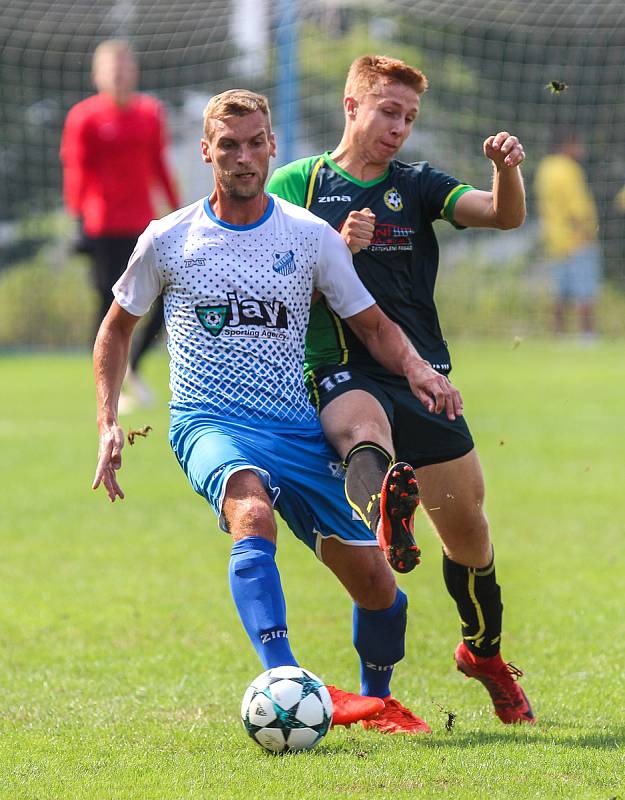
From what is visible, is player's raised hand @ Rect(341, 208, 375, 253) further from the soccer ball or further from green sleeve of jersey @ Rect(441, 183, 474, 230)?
the soccer ball

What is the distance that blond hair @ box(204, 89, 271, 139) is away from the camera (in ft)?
15.9

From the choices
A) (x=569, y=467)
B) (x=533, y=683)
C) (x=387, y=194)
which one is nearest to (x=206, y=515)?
(x=569, y=467)

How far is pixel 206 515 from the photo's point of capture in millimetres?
9867

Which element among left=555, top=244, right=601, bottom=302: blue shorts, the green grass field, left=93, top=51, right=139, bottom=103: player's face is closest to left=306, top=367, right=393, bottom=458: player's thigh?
the green grass field

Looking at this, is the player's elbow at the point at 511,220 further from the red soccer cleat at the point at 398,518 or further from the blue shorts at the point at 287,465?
the red soccer cleat at the point at 398,518

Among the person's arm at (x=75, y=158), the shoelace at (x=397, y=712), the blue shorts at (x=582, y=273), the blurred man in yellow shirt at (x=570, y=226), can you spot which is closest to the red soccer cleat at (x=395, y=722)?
the shoelace at (x=397, y=712)

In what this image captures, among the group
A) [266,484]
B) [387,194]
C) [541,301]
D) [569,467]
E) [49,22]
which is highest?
[387,194]

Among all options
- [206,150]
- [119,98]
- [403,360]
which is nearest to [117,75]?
[119,98]

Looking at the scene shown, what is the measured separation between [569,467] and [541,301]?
9778 millimetres

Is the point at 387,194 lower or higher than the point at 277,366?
higher

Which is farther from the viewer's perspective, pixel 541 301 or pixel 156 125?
pixel 541 301

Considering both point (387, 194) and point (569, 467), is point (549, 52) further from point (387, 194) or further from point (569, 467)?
point (387, 194)

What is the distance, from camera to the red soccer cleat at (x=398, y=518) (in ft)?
14.4

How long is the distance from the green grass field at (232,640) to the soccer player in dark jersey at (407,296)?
498 mm
